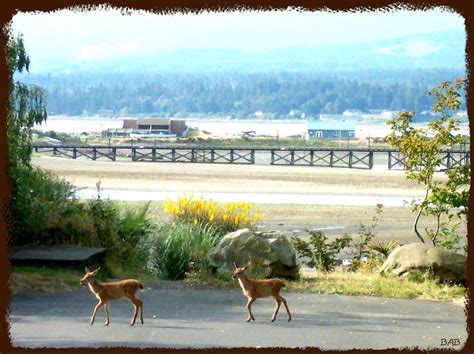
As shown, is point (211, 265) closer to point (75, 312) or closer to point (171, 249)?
point (171, 249)

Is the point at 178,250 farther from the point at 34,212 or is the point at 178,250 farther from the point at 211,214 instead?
the point at 211,214

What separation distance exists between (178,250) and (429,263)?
3.41m

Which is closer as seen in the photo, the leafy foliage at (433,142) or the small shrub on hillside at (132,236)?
the small shrub on hillside at (132,236)

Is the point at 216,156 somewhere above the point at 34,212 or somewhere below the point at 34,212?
below

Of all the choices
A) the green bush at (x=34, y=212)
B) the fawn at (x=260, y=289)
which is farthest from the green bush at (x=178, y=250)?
the fawn at (x=260, y=289)

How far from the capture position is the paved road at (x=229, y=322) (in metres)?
7.81

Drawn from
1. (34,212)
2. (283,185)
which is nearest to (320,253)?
(34,212)

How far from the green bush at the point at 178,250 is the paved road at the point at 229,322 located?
2287 millimetres

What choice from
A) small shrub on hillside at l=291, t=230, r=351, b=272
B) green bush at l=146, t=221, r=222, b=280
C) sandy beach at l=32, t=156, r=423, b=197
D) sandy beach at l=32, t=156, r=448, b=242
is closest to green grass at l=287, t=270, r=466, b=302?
green bush at l=146, t=221, r=222, b=280

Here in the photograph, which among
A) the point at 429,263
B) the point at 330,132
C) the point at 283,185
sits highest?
A: the point at 429,263

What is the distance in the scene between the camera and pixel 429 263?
12625 millimetres

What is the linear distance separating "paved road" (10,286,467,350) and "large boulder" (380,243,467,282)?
5.51 ft

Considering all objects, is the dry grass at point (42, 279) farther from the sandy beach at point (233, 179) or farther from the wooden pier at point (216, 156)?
the wooden pier at point (216, 156)

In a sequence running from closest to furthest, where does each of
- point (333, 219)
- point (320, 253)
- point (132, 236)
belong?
1. point (132, 236)
2. point (320, 253)
3. point (333, 219)
